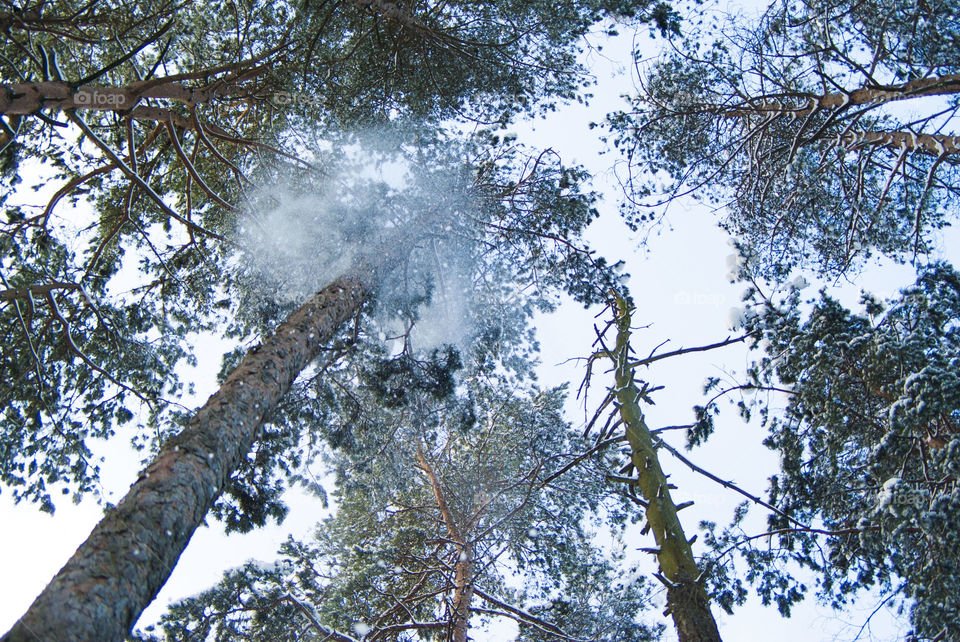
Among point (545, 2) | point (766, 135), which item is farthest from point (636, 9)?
point (766, 135)

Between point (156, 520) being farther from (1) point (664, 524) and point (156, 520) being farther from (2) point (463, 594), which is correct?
(2) point (463, 594)

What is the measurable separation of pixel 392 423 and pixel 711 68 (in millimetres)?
6935

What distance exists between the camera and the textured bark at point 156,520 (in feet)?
9.03

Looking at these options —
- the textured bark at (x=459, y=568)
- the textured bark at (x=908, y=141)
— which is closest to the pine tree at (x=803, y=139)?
the textured bark at (x=908, y=141)

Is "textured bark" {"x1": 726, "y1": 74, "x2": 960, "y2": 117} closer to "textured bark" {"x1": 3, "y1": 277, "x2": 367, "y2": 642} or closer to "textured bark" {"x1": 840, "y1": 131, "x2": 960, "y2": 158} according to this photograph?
"textured bark" {"x1": 840, "y1": 131, "x2": 960, "y2": 158}

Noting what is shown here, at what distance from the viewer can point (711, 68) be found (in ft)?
24.4

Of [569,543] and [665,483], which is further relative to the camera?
[569,543]

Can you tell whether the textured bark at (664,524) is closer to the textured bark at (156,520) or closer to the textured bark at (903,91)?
the textured bark at (903,91)

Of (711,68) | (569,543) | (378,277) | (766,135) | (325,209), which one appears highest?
(711,68)

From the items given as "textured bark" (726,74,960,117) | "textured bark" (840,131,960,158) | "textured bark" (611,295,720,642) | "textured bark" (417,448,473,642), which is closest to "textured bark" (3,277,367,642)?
"textured bark" (611,295,720,642)

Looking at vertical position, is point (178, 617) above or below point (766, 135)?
below

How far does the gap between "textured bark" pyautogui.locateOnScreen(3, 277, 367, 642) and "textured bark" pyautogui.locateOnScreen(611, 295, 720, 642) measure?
3.19 m

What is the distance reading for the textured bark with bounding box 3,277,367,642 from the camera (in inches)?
108

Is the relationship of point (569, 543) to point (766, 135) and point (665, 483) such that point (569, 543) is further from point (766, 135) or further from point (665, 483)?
point (766, 135)
